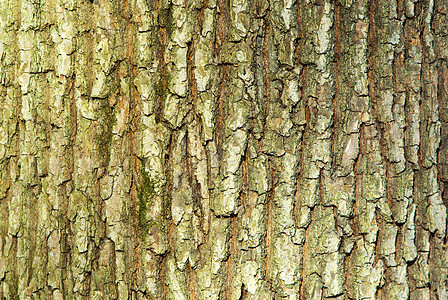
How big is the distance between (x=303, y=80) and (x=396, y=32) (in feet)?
1.23

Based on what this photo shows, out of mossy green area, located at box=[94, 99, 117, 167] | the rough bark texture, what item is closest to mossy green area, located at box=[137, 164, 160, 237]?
the rough bark texture

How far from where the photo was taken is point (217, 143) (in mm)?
1436

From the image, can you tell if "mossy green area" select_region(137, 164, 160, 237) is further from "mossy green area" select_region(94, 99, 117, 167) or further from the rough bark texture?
"mossy green area" select_region(94, 99, 117, 167)

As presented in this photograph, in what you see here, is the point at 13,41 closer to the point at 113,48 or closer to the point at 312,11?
the point at 113,48

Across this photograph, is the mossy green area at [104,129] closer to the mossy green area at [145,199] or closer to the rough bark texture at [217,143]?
the rough bark texture at [217,143]

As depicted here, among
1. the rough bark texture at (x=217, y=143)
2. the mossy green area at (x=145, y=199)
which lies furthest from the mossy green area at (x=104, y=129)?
the mossy green area at (x=145, y=199)

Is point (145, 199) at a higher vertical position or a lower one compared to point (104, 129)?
lower

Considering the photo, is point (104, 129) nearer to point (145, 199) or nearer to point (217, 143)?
point (145, 199)

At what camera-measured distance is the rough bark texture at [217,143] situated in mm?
1416

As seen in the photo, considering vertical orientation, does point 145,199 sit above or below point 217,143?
below

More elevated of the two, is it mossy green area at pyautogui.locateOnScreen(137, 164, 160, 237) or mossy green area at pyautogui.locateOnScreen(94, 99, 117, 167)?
mossy green area at pyautogui.locateOnScreen(94, 99, 117, 167)

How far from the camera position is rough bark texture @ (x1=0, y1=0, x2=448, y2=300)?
1416 millimetres

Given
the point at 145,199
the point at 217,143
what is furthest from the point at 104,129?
the point at 217,143

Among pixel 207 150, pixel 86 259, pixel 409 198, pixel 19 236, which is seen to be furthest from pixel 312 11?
pixel 19 236
